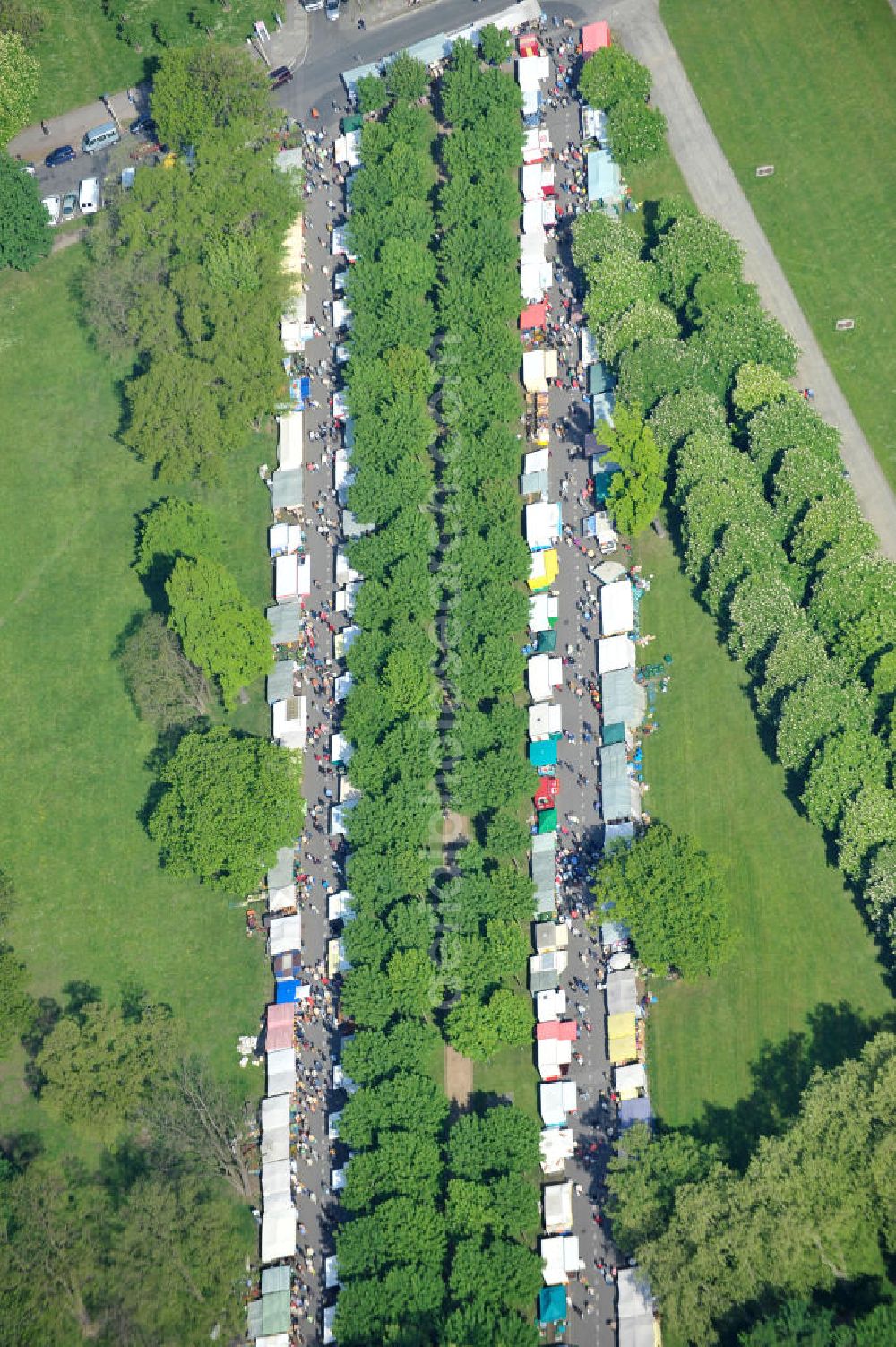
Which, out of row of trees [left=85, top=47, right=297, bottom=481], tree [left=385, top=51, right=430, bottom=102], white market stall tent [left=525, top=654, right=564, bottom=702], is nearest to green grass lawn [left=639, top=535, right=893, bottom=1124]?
white market stall tent [left=525, top=654, right=564, bottom=702]

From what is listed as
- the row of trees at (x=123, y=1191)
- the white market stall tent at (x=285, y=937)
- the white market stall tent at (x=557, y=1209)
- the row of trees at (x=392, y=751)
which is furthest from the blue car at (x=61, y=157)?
the white market stall tent at (x=557, y=1209)

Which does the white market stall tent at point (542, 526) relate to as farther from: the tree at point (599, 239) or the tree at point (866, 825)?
the tree at point (866, 825)

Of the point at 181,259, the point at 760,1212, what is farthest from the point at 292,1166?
the point at 181,259

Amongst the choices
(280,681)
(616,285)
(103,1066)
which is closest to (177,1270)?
(103,1066)

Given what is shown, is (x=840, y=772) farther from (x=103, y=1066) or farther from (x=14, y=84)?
(x=14, y=84)

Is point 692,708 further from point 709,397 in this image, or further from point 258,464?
point 258,464

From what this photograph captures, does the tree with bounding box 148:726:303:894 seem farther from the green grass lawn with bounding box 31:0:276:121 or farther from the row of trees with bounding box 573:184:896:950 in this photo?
the green grass lawn with bounding box 31:0:276:121
